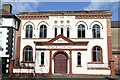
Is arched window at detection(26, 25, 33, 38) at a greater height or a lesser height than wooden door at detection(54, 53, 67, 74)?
greater

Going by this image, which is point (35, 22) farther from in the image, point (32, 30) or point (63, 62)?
point (63, 62)

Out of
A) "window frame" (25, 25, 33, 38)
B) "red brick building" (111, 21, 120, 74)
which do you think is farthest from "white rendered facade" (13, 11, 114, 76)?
"red brick building" (111, 21, 120, 74)

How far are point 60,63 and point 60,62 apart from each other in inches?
5.2

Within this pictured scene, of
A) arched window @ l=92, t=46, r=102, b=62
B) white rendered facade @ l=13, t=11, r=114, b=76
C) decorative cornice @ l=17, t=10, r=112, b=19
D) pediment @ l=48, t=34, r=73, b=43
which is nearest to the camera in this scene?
white rendered facade @ l=13, t=11, r=114, b=76

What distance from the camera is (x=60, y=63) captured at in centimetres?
3103

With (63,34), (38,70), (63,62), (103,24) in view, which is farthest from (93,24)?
(38,70)

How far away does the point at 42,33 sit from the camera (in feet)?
110

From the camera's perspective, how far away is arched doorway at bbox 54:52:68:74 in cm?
3088

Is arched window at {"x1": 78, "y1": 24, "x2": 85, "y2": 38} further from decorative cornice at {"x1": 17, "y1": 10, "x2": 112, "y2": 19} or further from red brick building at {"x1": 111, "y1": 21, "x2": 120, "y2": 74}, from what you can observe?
red brick building at {"x1": 111, "y1": 21, "x2": 120, "y2": 74}

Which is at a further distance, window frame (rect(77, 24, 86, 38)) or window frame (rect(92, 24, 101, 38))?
window frame (rect(77, 24, 86, 38))

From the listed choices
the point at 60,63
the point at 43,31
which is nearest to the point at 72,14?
the point at 43,31

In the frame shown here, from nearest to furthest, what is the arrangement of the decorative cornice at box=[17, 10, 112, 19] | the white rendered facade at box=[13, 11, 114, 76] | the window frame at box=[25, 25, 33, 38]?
the white rendered facade at box=[13, 11, 114, 76], the decorative cornice at box=[17, 10, 112, 19], the window frame at box=[25, 25, 33, 38]

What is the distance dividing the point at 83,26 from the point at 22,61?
980 cm

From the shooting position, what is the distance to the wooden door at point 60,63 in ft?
101
